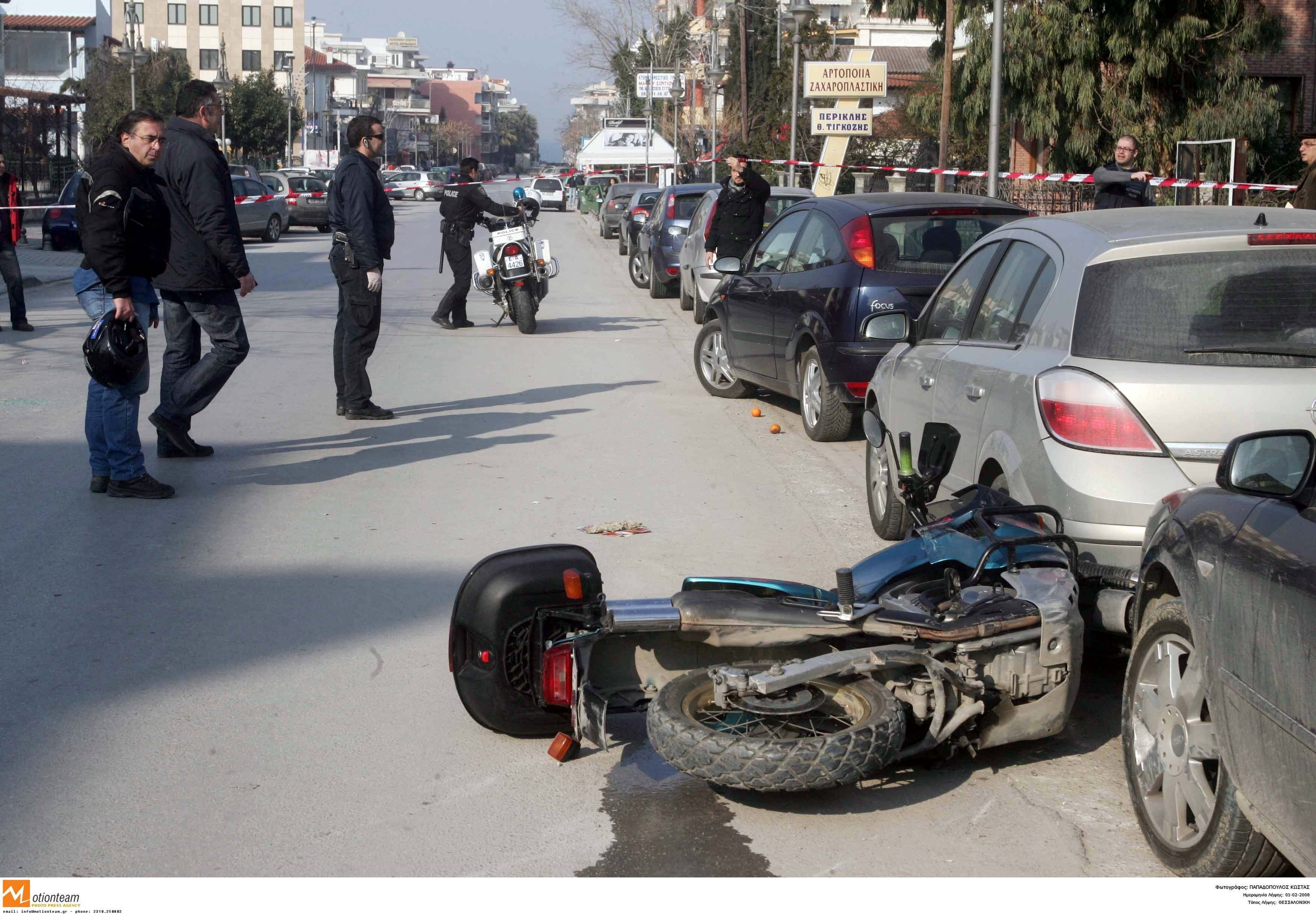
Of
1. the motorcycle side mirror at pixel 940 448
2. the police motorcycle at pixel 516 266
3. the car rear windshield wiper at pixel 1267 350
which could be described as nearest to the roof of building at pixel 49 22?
the police motorcycle at pixel 516 266

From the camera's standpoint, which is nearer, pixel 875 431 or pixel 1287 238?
pixel 1287 238

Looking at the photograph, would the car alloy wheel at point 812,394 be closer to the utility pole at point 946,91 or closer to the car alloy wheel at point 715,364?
the car alloy wheel at point 715,364

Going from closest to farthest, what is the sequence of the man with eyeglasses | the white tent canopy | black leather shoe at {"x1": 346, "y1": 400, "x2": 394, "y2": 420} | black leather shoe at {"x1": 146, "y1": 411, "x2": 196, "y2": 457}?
black leather shoe at {"x1": 146, "y1": 411, "x2": 196, "y2": 457}, black leather shoe at {"x1": 346, "y1": 400, "x2": 394, "y2": 420}, the man with eyeglasses, the white tent canopy

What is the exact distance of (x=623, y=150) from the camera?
2470 inches

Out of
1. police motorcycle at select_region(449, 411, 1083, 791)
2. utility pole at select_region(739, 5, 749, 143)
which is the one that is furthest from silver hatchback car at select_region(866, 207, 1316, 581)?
utility pole at select_region(739, 5, 749, 143)

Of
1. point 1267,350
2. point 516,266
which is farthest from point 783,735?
point 516,266

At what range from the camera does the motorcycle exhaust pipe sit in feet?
13.5

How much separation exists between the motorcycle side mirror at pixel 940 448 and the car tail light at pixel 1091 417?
908 mm

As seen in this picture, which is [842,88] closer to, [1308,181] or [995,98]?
→ [995,98]

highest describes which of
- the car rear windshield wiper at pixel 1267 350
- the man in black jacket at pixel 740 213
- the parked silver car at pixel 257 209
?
the parked silver car at pixel 257 209

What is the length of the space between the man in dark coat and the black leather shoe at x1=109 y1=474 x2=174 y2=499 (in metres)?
8.37

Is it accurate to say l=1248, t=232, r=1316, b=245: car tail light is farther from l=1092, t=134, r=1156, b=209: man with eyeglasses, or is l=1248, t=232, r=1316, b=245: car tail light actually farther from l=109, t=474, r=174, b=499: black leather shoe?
l=1092, t=134, r=1156, b=209: man with eyeglasses

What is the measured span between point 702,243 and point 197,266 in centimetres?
1007

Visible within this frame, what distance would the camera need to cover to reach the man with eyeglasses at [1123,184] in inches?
471
